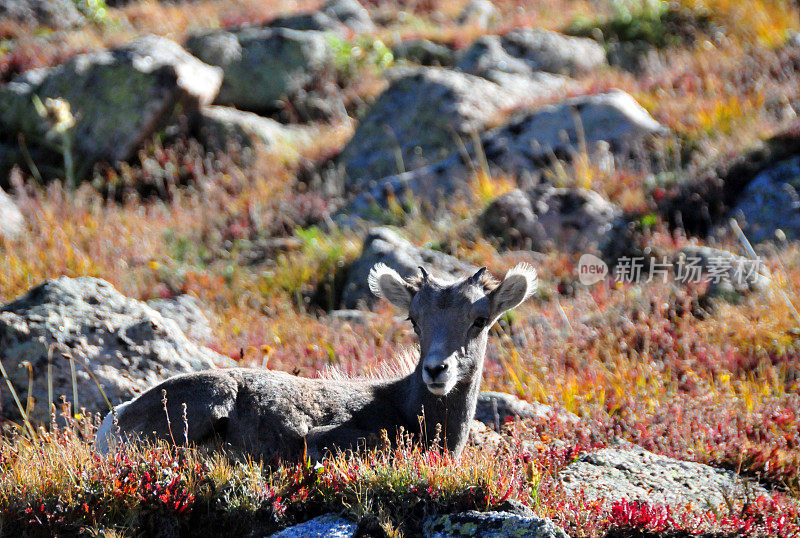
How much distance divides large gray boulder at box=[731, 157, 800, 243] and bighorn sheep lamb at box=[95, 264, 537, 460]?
254 inches

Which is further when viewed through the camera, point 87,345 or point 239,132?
point 239,132

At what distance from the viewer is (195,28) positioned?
24750 mm

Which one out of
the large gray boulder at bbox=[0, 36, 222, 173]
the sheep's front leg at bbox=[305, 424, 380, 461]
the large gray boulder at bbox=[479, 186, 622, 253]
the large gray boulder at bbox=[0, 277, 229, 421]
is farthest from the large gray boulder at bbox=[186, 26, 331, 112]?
the sheep's front leg at bbox=[305, 424, 380, 461]

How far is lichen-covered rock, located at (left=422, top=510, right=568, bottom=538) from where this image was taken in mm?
4840

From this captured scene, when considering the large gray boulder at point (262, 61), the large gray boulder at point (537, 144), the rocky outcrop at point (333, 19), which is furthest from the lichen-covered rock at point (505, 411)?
the rocky outcrop at point (333, 19)

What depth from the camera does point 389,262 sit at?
10797mm

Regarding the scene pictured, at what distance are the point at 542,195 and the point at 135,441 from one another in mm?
8332

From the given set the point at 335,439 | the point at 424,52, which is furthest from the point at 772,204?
the point at 424,52

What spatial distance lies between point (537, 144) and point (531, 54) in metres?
6.25

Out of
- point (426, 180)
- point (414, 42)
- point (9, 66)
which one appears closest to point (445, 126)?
point (426, 180)

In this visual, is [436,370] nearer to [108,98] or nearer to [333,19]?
[108,98]

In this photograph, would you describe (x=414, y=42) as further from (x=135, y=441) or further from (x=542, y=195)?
(x=135, y=441)

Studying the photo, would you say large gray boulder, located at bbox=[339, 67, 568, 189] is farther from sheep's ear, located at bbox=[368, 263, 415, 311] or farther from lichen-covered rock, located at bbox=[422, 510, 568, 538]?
lichen-covered rock, located at bbox=[422, 510, 568, 538]

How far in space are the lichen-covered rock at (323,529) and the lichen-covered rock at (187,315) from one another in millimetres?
4613
